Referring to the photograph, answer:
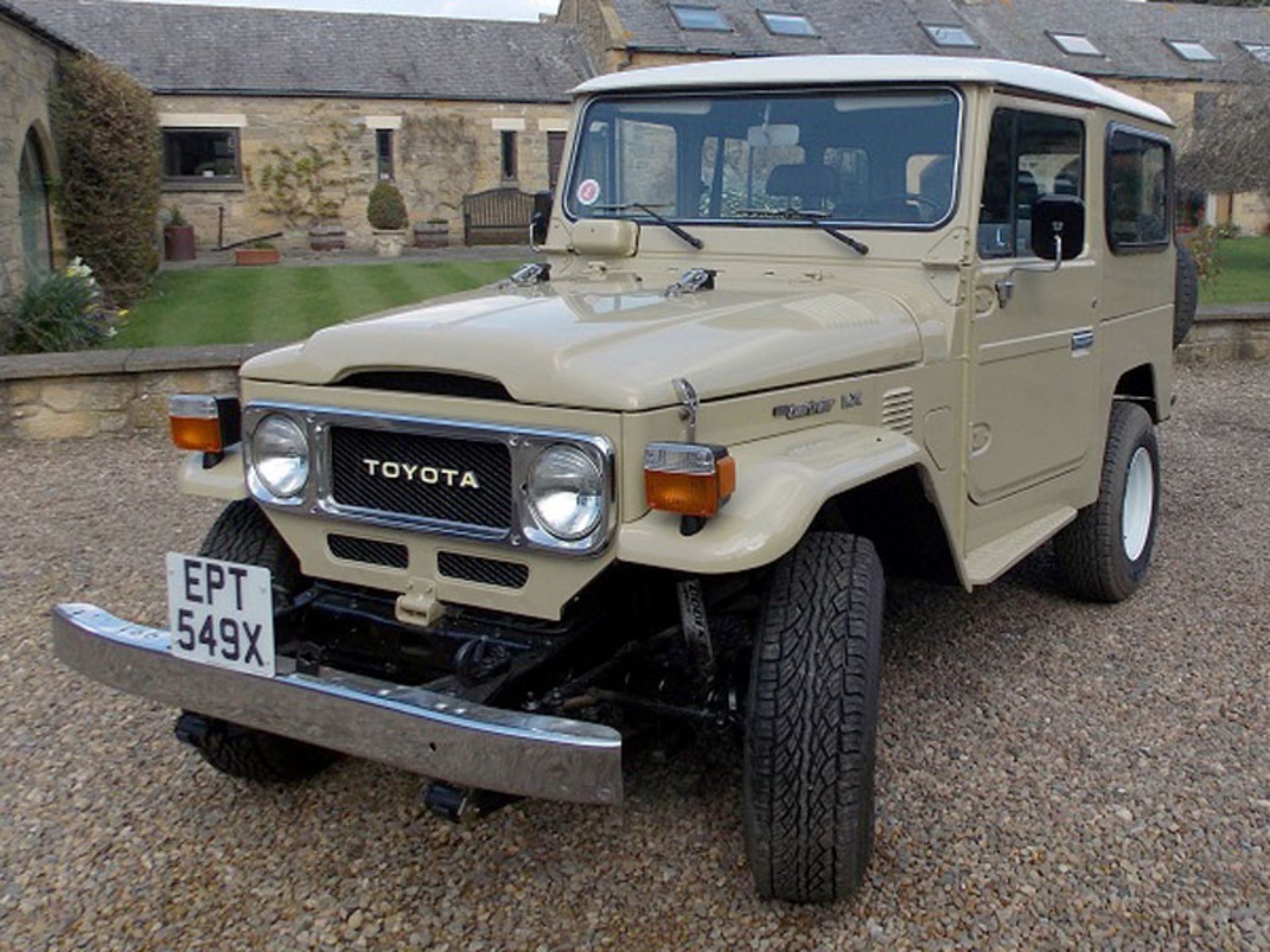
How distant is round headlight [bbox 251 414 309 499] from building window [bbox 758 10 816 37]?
26.0 m

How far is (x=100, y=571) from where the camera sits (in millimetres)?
5500

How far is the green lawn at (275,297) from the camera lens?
12.2 meters

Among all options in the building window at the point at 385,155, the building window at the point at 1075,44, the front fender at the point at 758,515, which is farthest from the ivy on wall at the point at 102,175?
the building window at the point at 1075,44

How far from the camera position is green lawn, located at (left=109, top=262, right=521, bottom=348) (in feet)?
40.1

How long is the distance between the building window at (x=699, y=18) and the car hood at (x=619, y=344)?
2476 cm

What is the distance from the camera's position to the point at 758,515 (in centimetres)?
260

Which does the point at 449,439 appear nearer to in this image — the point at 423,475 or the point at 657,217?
the point at 423,475

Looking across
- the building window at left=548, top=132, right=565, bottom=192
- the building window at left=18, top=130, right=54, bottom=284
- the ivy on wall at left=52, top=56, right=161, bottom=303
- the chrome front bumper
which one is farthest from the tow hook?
the building window at left=548, top=132, right=565, bottom=192

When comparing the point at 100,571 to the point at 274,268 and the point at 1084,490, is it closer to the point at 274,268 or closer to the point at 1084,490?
the point at 1084,490

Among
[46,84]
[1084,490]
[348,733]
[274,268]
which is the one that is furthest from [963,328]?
[274,268]

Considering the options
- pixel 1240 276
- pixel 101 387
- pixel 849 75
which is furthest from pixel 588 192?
pixel 1240 276

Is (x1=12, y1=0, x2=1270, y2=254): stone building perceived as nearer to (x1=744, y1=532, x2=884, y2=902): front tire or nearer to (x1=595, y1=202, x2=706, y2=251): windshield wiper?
(x1=595, y1=202, x2=706, y2=251): windshield wiper

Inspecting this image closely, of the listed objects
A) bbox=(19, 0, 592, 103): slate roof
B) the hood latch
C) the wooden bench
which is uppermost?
bbox=(19, 0, 592, 103): slate roof

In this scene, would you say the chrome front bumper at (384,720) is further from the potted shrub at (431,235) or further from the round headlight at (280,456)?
the potted shrub at (431,235)
